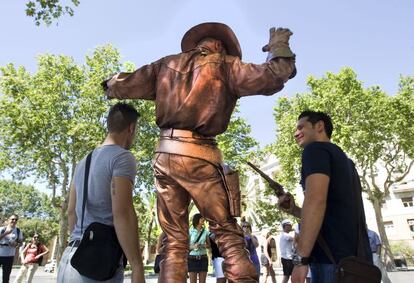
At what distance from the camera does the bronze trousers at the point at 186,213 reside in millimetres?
2422

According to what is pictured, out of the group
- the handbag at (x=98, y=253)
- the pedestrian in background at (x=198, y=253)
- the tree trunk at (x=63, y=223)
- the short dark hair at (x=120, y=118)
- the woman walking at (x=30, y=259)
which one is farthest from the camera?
the tree trunk at (x=63, y=223)

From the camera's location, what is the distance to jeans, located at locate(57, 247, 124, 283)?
228 cm

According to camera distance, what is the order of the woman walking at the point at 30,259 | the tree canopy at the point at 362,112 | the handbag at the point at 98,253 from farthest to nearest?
the tree canopy at the point at 362,112 → the woman walking at the point at 30,259 → the handbag at the point at 98,253

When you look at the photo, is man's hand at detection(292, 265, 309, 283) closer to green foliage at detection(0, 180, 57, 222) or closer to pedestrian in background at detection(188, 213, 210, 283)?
pedestrian in background at detection(188, 213, 210, 283)

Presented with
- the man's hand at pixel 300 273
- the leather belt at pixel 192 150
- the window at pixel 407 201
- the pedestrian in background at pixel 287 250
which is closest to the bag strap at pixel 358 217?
the man's hand at pixel 300 273

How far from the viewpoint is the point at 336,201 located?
8.50 ft

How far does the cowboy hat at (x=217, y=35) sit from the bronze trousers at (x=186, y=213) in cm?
112

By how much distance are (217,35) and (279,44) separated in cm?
67

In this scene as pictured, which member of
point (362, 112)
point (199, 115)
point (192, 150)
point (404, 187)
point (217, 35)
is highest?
point (362, 112)

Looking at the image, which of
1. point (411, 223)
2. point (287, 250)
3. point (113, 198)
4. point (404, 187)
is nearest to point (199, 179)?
point (113, 198)

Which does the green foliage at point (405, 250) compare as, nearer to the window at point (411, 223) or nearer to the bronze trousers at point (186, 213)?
the window at point (411, 223)

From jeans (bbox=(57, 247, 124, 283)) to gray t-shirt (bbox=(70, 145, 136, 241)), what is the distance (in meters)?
0.13

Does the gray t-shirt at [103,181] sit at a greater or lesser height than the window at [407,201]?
lesser

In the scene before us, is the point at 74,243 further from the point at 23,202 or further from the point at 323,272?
the point at 23,202
